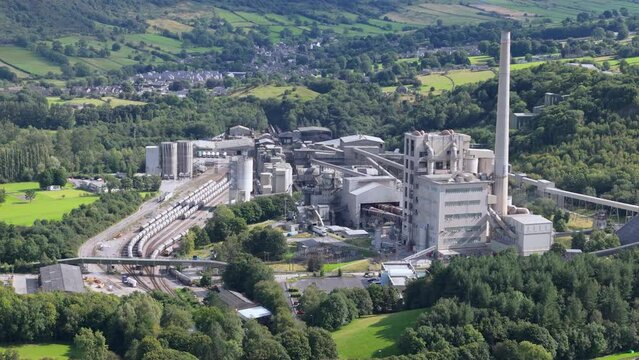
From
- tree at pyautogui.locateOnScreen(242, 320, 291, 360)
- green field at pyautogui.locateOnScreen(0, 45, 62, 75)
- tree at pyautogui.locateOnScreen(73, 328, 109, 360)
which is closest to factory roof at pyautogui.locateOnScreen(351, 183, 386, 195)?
tree at pyautogui.locateOnScreen(242, 320, 291, 360)

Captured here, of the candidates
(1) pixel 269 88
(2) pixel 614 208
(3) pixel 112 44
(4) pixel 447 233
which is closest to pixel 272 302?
(4) pixel 447 233

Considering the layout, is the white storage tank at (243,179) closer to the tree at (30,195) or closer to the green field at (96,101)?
the tree at (30,195)

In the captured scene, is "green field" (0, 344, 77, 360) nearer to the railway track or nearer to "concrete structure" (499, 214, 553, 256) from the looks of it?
the railway track

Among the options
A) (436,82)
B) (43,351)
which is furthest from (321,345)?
(436,82)

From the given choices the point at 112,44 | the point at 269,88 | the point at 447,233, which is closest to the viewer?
the point at 447,233

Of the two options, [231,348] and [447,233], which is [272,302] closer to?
[231,348]
